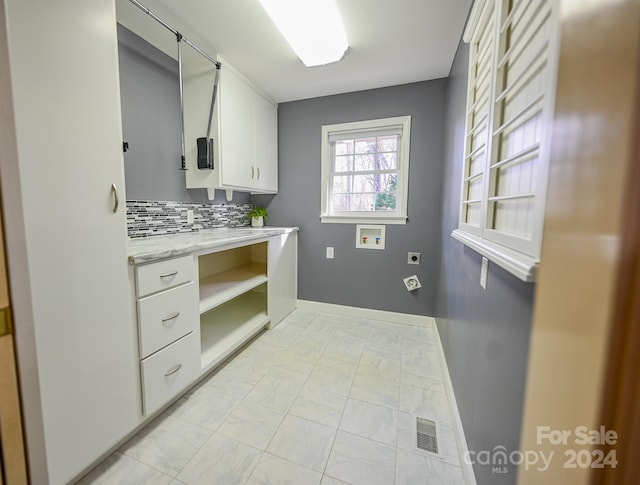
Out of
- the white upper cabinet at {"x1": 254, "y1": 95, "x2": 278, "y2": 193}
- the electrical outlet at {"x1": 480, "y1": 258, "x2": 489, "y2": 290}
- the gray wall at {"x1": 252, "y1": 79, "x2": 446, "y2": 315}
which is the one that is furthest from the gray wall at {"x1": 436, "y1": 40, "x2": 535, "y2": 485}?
the white upper cabinet at {"x1": 254, "y1": 95, "x2": 278, "y2": 193}

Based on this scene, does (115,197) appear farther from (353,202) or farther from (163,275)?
(353,202)

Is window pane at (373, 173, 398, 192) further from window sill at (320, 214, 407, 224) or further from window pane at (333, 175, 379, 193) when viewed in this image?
window sill at (320, 214, 407, 224)

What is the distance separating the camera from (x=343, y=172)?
2832mm

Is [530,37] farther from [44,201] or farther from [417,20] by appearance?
[44,201]

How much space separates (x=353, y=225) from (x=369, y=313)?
0.95 metres

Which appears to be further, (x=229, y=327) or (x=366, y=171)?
(x=366, y=171)

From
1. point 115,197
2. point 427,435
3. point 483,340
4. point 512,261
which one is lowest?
point 427,435

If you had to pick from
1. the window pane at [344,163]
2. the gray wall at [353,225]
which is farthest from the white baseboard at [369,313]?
the window pane at [344,163]

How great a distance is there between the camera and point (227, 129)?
85.0 inches

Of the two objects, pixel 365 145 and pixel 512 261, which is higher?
pixel 365 145

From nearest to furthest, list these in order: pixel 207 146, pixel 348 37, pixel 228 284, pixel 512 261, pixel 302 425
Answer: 1. pixel 512 261
2. pixel 302 425
3. pixel 348 37
4. pixel 207 146
5. pixel 228 284

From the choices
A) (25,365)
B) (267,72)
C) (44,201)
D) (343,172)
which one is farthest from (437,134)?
(25,365)

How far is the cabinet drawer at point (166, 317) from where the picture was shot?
1256mm

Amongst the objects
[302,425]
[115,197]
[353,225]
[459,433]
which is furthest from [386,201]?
[115,197]
